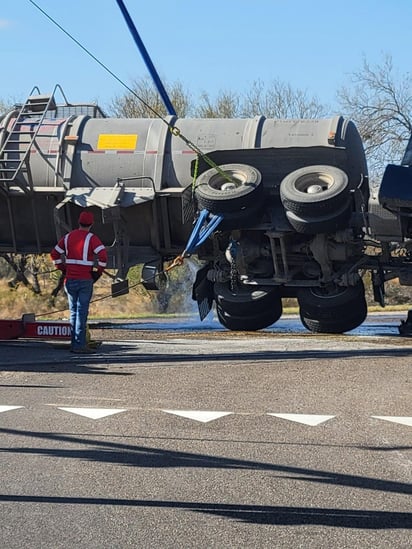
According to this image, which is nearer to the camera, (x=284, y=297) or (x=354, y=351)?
(x=354, y=351)

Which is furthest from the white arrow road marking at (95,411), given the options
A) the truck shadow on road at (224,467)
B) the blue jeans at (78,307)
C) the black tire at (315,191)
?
the black tire at (315,191)

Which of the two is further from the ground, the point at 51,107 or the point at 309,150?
the point at 51,107

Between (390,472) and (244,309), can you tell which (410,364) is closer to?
(390,472)

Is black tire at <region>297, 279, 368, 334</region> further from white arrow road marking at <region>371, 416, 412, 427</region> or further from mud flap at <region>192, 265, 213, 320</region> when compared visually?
white arrow road marking at <region>371, 416, 412, 427</region>

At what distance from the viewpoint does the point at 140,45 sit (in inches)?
495

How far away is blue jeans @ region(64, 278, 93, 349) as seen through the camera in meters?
10.6

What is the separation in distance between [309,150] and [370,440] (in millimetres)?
7671

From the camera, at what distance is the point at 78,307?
10.8 metres

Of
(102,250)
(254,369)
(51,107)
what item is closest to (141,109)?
(51,107)

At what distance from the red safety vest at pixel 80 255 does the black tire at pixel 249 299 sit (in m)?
3.30

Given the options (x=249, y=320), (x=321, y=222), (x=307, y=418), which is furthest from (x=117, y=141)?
(x=307, y=418)

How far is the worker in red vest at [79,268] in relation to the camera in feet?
35.1

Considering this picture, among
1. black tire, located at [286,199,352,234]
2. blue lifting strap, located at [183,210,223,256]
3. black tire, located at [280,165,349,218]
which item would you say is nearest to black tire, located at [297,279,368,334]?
black tire, located at [286,199,352,234]

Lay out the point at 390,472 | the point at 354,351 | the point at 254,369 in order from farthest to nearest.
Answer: the point at 354,351, the point at 254,369, the point at 390,472
